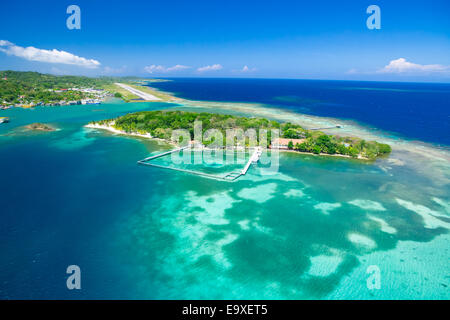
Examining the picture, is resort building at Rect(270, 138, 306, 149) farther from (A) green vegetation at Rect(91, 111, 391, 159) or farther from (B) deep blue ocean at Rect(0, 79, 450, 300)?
(B) deep blue ocean at Rect(0, 79, 450, 300)

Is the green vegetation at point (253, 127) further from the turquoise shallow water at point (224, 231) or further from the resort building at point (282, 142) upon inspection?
the turquoise shallow water at point (224, 231)

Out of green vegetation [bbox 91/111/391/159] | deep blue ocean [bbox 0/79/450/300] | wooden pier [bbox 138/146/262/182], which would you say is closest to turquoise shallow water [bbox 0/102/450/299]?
deep blue ocean [bbox 0/79/450/300]

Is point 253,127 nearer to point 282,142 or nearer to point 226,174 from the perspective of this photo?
point 282,142

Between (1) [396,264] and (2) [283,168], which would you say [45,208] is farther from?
(1) [396,264]

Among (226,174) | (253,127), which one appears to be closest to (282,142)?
(253,127)
